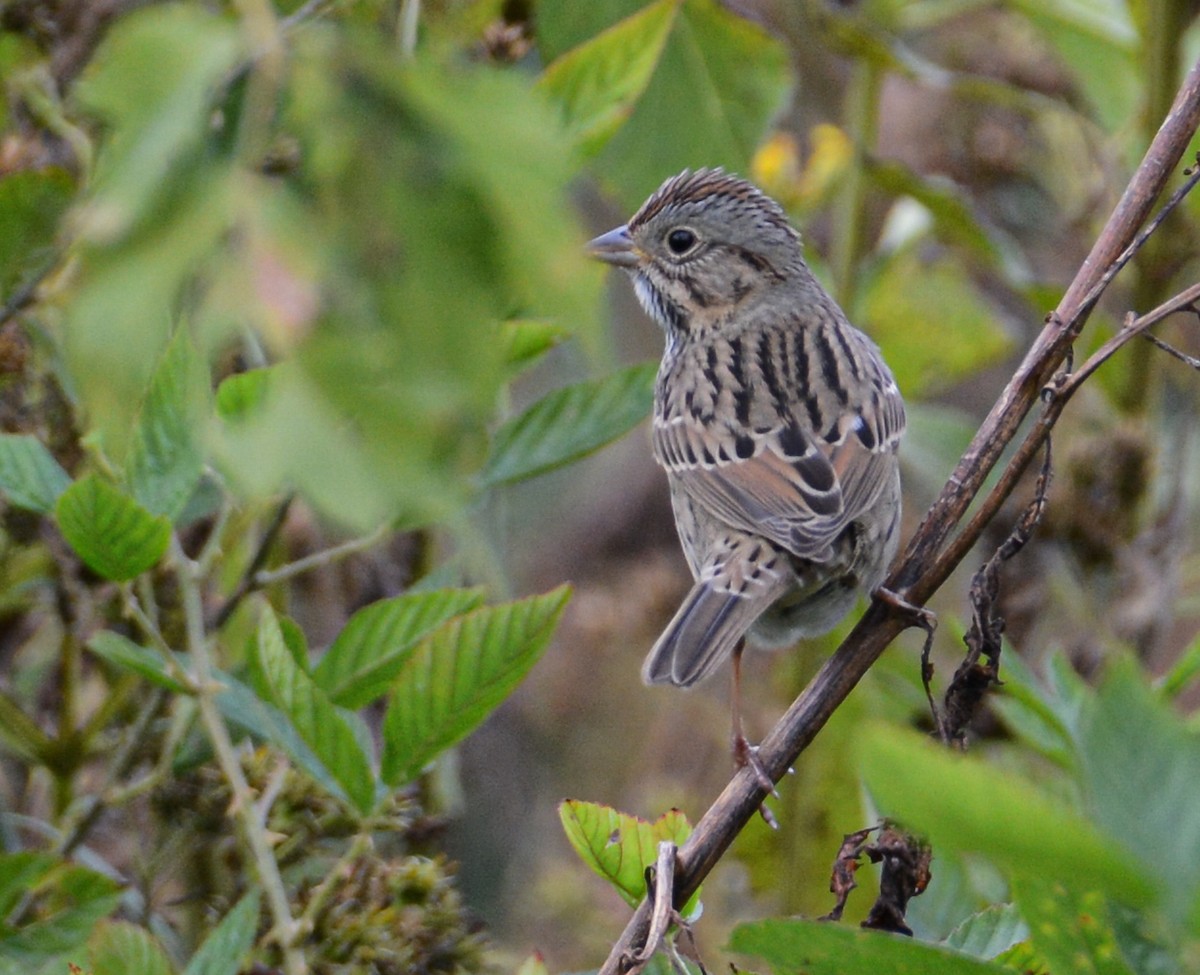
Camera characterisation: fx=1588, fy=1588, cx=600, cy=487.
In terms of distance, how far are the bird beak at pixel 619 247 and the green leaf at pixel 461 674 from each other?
6.31 feet

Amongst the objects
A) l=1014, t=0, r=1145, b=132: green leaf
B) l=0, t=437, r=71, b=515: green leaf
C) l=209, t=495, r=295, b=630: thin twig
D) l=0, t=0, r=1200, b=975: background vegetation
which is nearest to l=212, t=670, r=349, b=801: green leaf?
l=0, t=0, r=1200, b=975: background vegetation

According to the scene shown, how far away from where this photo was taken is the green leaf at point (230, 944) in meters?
2.09

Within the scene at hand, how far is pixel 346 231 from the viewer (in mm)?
1185

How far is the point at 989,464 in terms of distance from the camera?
217 centimetres

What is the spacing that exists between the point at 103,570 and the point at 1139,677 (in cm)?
153

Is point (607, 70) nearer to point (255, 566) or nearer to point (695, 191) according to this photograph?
point (255, 566)

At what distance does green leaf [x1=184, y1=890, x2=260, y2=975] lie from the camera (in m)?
2.09

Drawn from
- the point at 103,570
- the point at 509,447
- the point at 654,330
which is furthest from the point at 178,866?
the point at 654,330

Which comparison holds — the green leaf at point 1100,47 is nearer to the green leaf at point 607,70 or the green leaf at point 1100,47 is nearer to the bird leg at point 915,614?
the green leaf at point 607,70

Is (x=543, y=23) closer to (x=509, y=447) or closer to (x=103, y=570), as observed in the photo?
(x=509, y=447)

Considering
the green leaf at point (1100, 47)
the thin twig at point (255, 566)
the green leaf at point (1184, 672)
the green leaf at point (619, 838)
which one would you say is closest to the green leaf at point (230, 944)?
the green leaf at point (619, 838)

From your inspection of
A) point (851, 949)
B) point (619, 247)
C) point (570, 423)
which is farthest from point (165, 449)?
point (619, 247)

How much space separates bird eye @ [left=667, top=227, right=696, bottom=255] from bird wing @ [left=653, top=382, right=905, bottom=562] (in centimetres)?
50

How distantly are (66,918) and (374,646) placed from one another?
0.59 metres
